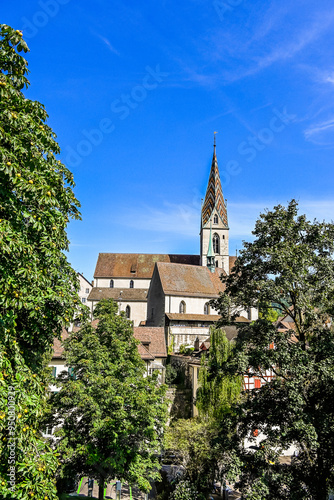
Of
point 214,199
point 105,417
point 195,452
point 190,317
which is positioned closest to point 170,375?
point 190,317

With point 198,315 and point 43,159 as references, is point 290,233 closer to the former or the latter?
point 43,159

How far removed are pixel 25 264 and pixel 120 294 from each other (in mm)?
52504

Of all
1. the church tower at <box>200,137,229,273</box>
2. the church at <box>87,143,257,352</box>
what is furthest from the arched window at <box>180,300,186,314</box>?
A: the church tower at <box>200,137,229,273</box>

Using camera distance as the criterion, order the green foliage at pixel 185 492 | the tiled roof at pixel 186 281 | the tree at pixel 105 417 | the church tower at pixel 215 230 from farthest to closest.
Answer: the church tower at pixel 215 230 → the tiled roof at pixel 186 281 → the green foliage at pixel 185 492 → the tree at pixel 105 417

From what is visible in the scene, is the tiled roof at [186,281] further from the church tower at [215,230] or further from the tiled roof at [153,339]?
the church tower at [215,230]

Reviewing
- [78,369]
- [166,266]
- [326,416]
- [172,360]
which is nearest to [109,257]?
[166,266]

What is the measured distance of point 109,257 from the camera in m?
67.2

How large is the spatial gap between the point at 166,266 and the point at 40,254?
41.7 metres

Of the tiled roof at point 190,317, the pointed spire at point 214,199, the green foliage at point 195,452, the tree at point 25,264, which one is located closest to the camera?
the tree at point 25,264

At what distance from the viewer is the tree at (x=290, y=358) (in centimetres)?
1025

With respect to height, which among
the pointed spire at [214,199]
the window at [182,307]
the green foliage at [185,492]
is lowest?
the green foliage at [185,492]

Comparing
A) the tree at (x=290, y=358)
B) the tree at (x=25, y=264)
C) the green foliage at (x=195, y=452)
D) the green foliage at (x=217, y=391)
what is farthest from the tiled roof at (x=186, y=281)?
the tree at (x=25, y=264)

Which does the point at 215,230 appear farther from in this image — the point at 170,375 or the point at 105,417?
the point at 105,417

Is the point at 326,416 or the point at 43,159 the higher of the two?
the point at 43,159
